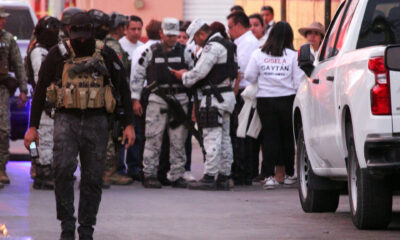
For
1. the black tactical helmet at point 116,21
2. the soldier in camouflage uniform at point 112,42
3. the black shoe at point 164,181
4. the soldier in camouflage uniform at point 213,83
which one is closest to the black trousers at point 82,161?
the soldier in camouflage uniform at point 213,83

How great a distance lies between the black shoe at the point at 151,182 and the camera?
14953 mm

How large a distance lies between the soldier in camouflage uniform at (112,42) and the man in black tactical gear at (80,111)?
530 centimetres

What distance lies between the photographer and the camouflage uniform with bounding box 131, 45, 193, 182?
49.3 feet

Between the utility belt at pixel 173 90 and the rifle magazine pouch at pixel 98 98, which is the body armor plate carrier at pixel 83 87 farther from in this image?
the utility belt at pixel 173 90

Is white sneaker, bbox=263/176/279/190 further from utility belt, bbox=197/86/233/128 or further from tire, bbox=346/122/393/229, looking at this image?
tire, bbox=346/122/393/229

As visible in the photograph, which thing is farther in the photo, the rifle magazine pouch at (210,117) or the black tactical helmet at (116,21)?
the black tactical helmet at (116,21)

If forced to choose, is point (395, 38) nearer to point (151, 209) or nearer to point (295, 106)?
point (295, 106)

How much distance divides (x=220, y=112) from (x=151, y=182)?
126cm

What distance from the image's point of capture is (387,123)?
8.90m

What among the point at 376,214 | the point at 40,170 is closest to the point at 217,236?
the point at 376,214

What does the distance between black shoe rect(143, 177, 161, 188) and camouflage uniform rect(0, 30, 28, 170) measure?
6.06ft

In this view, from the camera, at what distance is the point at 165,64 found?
49.1 feet

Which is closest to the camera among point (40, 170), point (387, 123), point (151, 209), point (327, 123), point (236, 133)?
point (387, 123)

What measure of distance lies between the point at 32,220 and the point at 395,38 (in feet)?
12.0
